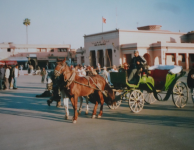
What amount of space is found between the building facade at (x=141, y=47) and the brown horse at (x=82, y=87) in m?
27.2

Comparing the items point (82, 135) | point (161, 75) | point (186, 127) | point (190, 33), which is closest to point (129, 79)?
point (161, 75)

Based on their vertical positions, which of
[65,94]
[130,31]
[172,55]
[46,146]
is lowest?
[46,146]

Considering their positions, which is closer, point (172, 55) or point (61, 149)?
point (61, 149)

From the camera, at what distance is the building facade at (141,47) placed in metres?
39.3

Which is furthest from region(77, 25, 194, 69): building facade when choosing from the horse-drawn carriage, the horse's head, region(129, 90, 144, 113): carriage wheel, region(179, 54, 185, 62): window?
the horse's head

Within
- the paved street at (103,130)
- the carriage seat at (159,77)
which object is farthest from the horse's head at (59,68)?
the carriage seat at (159,77)

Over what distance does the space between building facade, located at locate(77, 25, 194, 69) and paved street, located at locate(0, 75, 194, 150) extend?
27.6 meters

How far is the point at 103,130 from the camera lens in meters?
6.46

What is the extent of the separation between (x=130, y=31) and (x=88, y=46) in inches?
413

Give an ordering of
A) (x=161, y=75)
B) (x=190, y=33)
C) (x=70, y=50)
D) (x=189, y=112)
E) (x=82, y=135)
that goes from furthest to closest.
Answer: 1. (x=70, y=50)
2. (x=190, y=33)
3. (x=161, y=75)
4. (x=189, y=112)
5. (x=82, y=135)

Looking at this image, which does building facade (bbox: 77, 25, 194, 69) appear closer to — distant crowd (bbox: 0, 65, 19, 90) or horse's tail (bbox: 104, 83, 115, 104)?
distant crowd (bbox: 0, 65, 19, 90)

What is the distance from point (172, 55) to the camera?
42656 mm

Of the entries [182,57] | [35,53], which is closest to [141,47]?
[182,57]

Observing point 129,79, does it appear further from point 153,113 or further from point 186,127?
point 186,127
